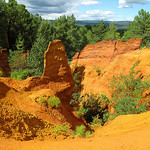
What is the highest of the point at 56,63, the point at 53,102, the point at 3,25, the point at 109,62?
the point at 3,25

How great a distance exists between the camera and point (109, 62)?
17.1m

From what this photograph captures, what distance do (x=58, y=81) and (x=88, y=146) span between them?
7107 millimetres

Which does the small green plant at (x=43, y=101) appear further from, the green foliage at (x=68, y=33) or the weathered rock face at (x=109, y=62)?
the green foliage at (x=68, y=33)

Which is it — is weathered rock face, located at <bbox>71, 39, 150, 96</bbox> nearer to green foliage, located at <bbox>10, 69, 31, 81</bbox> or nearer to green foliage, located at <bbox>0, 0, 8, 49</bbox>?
green foliage, located at <bbox>10, 69, 31, 81</bbox>

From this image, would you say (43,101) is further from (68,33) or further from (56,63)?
(68,33)

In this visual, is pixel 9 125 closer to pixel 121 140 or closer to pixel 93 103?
pixel 121 140

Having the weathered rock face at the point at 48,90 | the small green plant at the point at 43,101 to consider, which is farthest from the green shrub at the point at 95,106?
the small green plant at the point at 43,101

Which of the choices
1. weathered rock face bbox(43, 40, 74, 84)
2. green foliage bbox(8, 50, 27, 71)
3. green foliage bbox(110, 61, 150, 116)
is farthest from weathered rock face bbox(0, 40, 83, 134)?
green foliage bbox(8, 50, 27, 71)

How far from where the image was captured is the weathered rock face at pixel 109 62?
1330cm

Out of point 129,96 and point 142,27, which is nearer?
point 129,96

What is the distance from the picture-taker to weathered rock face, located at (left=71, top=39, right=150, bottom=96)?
1330 cm

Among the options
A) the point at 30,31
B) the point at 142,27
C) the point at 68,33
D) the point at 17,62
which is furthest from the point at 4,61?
the point at 142,27

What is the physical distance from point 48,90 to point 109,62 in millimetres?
10649

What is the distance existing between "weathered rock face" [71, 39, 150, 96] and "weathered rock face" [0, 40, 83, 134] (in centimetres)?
444
